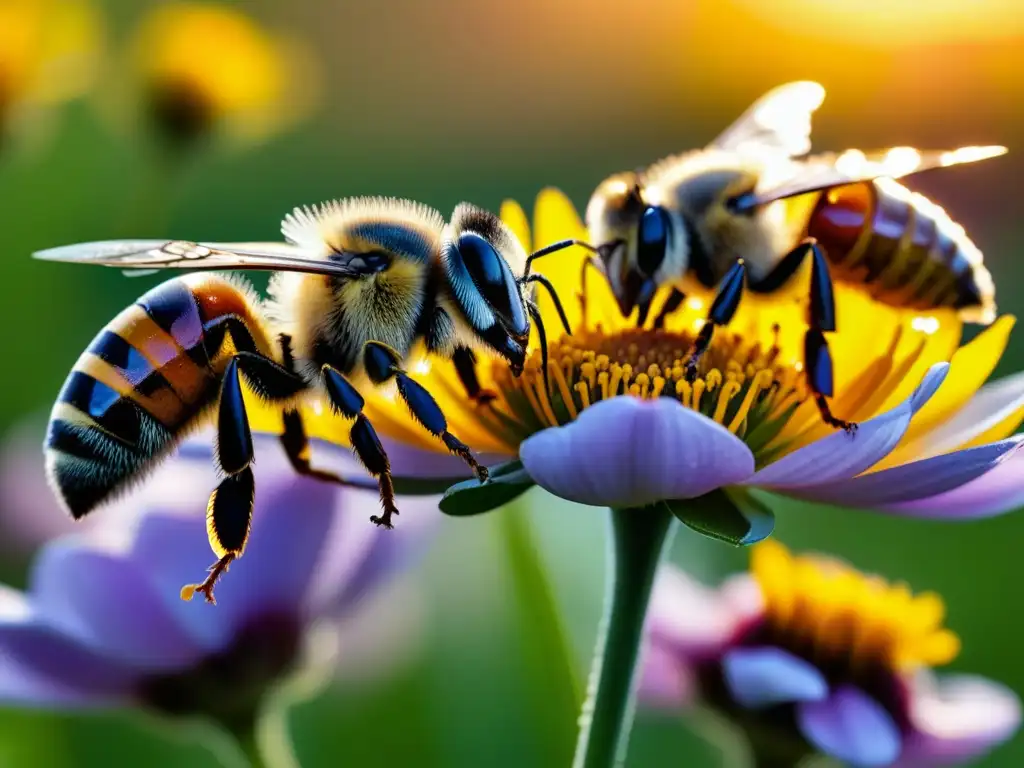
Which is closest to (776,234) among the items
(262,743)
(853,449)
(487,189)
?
(853,449)

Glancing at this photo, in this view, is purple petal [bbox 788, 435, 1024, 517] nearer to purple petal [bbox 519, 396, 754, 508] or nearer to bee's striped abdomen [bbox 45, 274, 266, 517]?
purple petal [bbox 519, 396, 754, 508]

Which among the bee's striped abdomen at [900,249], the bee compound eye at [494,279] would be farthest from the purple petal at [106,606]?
the bee's striped abdomen at [900,249]

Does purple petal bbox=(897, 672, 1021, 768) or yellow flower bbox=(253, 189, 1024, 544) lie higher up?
yellow flower bbox=(253, 189, 1024, 544)

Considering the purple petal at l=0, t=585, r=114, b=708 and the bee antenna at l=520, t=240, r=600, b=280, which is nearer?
the purple petal at l=0, t=585, r=114, b=708

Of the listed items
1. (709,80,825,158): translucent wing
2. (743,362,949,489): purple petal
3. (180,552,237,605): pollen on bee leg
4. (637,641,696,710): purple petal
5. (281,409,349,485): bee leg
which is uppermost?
(709,80,825,158): translucent wing

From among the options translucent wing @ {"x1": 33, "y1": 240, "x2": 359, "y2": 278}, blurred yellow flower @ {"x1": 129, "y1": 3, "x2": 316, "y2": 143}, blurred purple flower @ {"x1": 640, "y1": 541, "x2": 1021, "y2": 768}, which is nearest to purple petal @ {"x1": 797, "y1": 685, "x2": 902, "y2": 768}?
blurred purple flower @ {"x1": 640, "y1": 541, "x2": 1021, "y2": 768}

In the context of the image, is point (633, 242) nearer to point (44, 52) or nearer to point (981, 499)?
point (981, 499)
